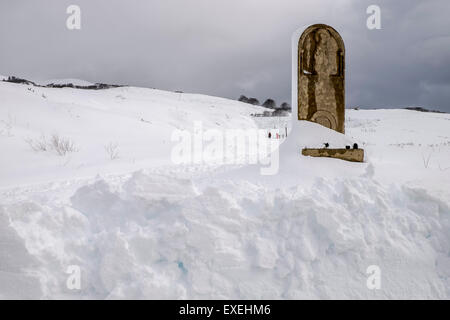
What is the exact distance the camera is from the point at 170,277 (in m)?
2.52

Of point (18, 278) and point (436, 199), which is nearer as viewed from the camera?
point (18, 278)

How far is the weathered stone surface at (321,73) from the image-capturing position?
17.7 ft

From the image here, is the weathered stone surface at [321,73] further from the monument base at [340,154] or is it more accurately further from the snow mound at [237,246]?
the snow mound at [237,246]

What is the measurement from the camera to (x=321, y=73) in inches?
212

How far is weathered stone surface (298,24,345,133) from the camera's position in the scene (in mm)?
5395

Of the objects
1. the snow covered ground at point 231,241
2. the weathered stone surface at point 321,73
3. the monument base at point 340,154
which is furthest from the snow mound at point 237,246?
the weathered stone surface at point 321,73

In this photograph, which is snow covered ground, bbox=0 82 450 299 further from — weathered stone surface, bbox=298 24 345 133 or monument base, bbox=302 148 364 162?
weathered stone surface, bbox=298 24 345 133

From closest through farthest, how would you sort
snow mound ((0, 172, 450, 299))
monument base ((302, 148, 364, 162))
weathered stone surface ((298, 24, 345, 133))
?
snow mound ((0, 172, 450, 299)) < monument base ((302, 148, 364, 162)) < weathered stone surface ((298, 24, 345, 133))

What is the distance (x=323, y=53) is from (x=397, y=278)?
12.7 feet

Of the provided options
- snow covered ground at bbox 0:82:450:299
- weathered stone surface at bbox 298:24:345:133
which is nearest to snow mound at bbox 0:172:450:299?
snow covered ground at bbox 0:82:450:299

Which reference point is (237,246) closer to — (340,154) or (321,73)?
(340,154)

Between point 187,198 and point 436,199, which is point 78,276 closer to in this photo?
point 187,198
